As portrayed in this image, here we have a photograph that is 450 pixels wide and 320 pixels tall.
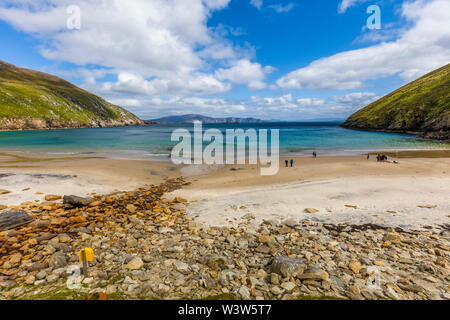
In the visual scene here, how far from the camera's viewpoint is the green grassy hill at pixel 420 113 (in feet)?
278

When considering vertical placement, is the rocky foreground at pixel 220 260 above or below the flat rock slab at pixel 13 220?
below

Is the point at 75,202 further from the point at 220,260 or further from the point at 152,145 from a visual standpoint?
the point at 152,145

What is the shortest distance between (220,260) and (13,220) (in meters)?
12.6

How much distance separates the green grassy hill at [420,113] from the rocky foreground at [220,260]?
99.3m

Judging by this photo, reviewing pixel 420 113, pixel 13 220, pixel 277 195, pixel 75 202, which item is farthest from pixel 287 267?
pixel 420 113

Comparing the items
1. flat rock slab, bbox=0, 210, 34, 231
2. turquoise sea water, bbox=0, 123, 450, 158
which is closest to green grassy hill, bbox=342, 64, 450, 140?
turquoise sea water, bbox=0, 123, 450, 158

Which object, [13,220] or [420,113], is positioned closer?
[13,220]

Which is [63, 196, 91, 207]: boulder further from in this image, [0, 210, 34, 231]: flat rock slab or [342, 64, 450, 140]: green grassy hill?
[342, 64, 450, 140]: green grassy hill

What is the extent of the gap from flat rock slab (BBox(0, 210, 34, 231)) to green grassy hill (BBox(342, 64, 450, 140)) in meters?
113

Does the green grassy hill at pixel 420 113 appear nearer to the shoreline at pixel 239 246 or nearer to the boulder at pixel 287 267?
the shoreline at pixel 239 246

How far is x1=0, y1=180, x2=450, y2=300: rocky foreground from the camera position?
685cm

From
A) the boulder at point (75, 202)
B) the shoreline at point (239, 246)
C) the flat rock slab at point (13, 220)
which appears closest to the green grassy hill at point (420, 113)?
the shoreline at point (239, 246)

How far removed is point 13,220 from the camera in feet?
37.8
